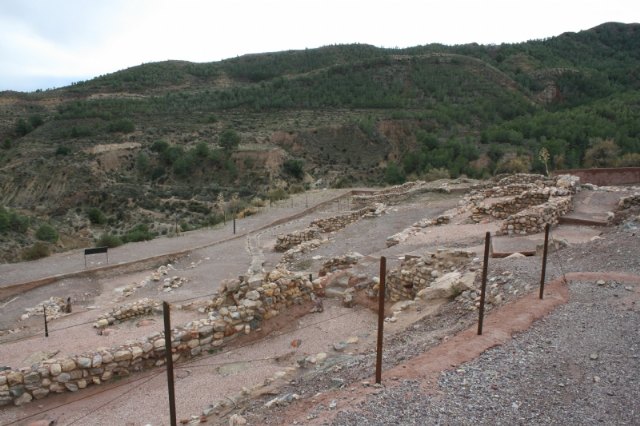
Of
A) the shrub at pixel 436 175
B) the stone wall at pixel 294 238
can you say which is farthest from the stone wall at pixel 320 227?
the shrub at pixel 436 175

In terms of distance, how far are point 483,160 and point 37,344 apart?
114ft

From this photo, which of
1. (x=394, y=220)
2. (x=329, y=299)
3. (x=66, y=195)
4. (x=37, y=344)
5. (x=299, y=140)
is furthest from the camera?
(x=299, y=140)

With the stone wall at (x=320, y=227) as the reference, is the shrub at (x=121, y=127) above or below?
above

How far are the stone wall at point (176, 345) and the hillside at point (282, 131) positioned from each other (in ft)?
45.9

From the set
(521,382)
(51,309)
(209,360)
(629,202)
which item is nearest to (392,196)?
(629,202)

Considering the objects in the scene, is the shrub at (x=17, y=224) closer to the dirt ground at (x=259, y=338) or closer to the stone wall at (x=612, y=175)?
the dirt ground at (x=259, y=338)

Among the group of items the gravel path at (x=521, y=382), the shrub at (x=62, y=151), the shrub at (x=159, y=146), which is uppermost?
the shrub at (x=159, y=146)

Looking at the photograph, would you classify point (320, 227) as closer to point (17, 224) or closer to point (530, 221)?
point (530, 221)

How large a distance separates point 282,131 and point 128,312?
1524 inches

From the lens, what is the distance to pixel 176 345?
7828 millimetres

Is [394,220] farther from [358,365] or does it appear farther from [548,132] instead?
[548,132]

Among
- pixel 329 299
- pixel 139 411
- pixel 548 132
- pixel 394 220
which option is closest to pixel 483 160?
pixel 548 132

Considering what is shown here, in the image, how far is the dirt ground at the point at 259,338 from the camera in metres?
5.91

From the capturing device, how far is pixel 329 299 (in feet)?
33.9
